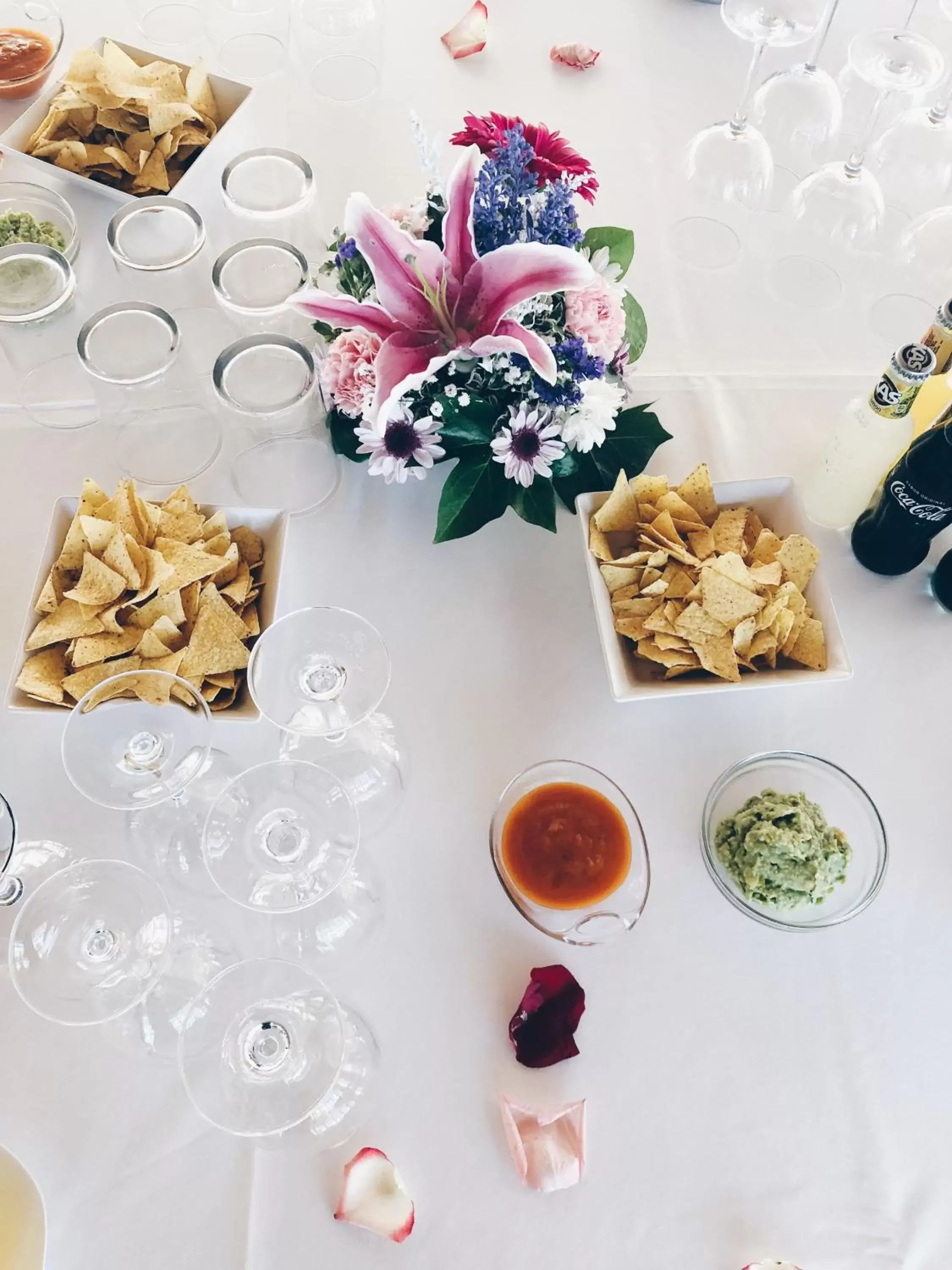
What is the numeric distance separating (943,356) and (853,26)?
77 cm

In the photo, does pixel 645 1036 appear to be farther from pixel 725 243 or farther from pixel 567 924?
pixel 725 243

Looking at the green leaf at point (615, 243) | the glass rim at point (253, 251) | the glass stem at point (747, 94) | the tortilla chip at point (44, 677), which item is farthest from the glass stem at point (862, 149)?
the tortilla chip at point (44, 677)

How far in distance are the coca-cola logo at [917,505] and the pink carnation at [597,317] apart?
27cm

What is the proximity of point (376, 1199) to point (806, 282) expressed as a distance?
3.19ft

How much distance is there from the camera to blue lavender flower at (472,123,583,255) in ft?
2.22

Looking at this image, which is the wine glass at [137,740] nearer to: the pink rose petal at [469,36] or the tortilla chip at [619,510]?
the tortilla chip at [619,510]

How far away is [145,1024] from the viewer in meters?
0.69

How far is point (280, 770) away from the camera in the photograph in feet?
2.34

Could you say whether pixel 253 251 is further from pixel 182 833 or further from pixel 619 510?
pixel 182 833

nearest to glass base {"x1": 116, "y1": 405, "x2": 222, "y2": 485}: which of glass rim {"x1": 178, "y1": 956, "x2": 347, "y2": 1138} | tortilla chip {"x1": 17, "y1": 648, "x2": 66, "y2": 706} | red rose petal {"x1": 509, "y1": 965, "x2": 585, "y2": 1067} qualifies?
tortilla chip {"x1": 17, "y1": 648, "x2": 66, "y2": 706}

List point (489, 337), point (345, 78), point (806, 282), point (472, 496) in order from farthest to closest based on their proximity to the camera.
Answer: point (345, 78)
point (806, 282)
point (472, 496)
point (489, 337)

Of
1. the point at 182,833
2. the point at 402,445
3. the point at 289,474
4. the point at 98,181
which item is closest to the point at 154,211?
the point at 98,181

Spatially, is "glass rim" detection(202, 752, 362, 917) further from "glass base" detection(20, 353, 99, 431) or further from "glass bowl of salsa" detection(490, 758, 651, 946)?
"glass base" detection(20, 353, 99, 431)

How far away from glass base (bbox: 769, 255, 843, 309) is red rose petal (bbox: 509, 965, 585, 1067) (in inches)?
29.7
